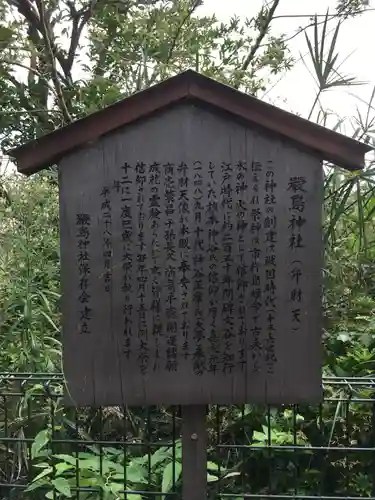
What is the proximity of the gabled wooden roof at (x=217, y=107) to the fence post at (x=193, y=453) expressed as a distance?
3.84 ft

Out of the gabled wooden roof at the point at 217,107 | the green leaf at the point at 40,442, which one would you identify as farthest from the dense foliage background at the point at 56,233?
the gabled wooden roof at the point at 217,107

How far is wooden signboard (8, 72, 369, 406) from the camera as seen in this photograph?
220 cm

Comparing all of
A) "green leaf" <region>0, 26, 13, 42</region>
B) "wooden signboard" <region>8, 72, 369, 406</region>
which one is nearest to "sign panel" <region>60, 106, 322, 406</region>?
"wooden signboard" <region>8, 72, 369, 406</region>

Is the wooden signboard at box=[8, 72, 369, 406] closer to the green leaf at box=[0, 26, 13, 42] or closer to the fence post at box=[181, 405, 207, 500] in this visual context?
the fence post at box=[181, 405, 207, 500]

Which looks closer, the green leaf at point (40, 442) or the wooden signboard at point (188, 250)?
the wooden signboard at point (188, 250)

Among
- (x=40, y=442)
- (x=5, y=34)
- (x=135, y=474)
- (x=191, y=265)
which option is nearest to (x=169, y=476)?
(x=135, y=474)

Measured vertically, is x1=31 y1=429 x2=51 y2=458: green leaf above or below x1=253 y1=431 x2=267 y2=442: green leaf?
above

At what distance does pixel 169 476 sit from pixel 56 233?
6.11 ft

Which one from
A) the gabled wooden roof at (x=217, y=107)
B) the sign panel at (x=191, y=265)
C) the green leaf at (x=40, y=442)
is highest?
the gabled wooden roof at (x=217, y=107)

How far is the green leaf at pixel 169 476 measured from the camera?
267cm


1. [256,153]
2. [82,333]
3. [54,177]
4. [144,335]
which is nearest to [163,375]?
[144,335]

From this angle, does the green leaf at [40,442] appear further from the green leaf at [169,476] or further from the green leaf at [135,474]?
the green leaf at [169,476]

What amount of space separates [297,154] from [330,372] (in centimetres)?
153

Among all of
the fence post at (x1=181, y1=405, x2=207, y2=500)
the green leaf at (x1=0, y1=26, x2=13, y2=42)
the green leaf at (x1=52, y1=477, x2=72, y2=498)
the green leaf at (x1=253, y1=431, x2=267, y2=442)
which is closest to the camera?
the fence post at (x1=181, y1=405, x2=207, y2=500)
